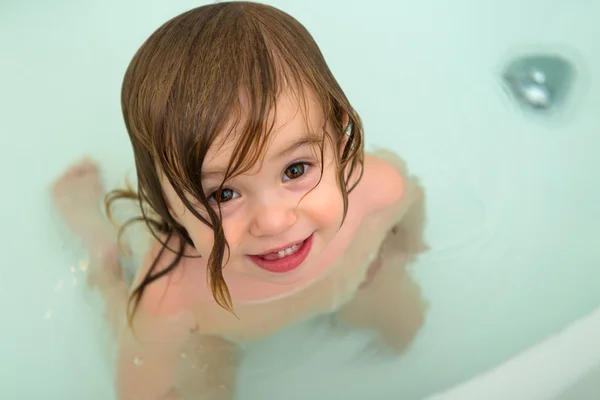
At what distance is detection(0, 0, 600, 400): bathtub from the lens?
1.02 meters

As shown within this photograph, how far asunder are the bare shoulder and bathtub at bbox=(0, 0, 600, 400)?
0.33 feet

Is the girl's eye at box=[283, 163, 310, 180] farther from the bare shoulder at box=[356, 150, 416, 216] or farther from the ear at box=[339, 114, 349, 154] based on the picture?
the bare shoulder at box=[356, 150, 416, 216]

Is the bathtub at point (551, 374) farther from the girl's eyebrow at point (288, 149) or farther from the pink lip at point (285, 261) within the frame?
the girl's eyebrow at point (288, 149)

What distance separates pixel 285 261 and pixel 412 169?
1.59 ft

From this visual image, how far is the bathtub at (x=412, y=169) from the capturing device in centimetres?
102

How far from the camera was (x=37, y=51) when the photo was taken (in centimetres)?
128

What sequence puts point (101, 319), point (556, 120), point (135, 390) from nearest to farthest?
1. point (135, 390)
2. point (101, 319)
3. point (556, 120)

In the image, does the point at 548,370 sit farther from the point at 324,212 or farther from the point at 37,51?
the point at 37,51

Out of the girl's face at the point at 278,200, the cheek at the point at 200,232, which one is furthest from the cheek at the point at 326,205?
the cheek at the point at 200,232

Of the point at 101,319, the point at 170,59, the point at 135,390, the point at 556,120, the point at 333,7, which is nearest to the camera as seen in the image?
the point at 170,59

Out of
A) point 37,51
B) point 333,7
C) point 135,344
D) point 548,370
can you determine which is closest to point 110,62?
point 37,51

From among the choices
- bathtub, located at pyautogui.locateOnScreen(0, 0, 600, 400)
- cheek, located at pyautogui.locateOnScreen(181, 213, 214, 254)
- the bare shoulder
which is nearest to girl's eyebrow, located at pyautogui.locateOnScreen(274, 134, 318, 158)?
cheek, located at pyautogui.locateOnScreen(181, 213, 214, 254)

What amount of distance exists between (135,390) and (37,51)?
0.74 m

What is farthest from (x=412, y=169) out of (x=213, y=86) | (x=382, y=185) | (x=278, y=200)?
(x=213, y=86)
